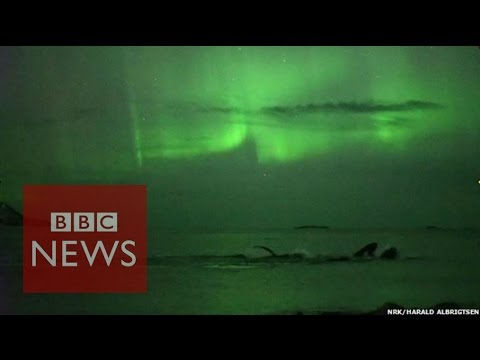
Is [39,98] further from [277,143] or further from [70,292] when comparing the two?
[277,143]

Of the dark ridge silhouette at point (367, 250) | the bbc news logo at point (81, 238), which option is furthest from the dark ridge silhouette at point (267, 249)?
the bbc news logo at point (81, 238)

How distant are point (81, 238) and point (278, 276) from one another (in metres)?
1.10

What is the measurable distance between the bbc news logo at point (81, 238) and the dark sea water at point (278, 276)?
69 mm

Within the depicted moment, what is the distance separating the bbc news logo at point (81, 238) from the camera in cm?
380

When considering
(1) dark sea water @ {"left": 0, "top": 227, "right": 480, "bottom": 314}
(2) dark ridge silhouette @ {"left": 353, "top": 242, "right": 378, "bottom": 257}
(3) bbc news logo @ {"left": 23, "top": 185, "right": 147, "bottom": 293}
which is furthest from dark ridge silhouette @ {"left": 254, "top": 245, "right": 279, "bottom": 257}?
(3) bbc news logo @ {"left": 23, "top": 185, "right": 147, "bottom": 293}

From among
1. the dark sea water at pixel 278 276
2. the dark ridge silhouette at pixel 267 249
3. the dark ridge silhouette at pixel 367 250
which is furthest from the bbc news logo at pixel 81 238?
the dark ridge silhouette at pixel 367 250

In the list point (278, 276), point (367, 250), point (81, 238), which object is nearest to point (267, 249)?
point (278, 276)

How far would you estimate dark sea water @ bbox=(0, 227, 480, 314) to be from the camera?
3.81 m

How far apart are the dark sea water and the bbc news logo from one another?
0.07m

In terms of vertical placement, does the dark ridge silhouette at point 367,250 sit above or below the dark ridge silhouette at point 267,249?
below

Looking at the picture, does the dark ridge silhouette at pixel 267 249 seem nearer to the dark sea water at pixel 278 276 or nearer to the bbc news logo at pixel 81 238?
the dark sea water at pixel 278 276

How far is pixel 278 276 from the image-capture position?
383 cm

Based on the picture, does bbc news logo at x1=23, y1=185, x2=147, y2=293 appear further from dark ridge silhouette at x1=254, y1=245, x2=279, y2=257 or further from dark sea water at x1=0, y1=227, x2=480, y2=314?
dark ridge silhouette at x1=254, y1=245, x2=279, y2=257

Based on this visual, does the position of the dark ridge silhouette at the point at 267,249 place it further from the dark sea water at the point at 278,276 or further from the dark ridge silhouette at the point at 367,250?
the dark ridge silhouette at the point at 367,250
